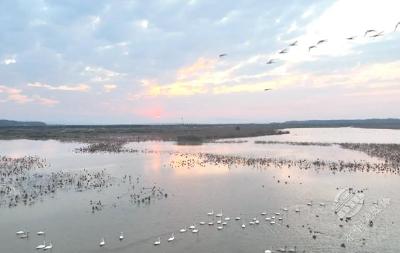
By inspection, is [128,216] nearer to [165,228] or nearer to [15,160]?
[165,228]

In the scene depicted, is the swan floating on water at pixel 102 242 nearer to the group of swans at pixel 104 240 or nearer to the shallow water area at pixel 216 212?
the group of swans at pixel 104 240

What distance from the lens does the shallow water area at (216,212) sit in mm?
22656

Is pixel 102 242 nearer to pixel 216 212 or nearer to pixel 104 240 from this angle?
pixel 104 240

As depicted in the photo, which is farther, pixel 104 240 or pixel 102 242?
pixel 104 240

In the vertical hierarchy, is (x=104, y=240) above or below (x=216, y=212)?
below

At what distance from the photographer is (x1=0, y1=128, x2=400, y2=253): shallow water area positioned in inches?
892

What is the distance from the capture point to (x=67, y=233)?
80.9ft

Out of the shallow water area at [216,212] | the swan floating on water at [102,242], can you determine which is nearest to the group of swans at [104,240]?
the swan floating on water at [102,242]

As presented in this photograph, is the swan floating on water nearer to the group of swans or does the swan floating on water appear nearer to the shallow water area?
the group of swans

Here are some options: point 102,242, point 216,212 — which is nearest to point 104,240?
point 102,242

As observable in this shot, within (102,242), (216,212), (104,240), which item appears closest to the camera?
(102,242)

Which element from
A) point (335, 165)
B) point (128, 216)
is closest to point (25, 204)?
point (128, 216)

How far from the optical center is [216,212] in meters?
28.5

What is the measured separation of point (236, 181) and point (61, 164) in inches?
952
